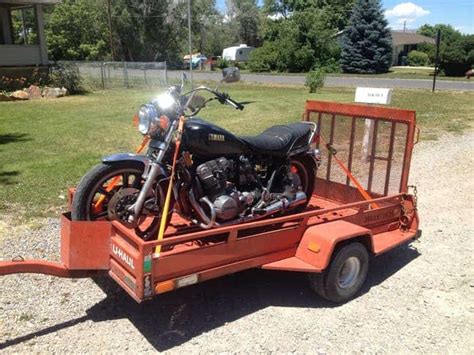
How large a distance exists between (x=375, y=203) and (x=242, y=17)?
76.6 m

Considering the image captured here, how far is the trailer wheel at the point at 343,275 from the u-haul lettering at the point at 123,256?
5.19 feet

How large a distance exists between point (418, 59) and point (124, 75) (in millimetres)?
38004

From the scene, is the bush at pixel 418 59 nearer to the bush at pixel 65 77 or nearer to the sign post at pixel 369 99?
the bush at pixel 65 77

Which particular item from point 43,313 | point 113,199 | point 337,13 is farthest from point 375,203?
point 337,13

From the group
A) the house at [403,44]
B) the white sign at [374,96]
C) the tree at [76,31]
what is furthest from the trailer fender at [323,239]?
the house at [403,44]

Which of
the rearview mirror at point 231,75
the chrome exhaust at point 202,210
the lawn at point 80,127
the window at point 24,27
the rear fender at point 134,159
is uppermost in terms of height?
the window at point 24,27

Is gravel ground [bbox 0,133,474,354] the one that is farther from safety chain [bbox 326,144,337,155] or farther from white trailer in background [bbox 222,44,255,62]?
white trailer in background [bbox 222,44,255,62]

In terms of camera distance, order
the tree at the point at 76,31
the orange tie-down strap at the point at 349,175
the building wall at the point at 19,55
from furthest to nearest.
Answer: the tree at the point at 76,31 < the building wall at the point at 19,55 < the orange tie-down strap at the point at 349,175

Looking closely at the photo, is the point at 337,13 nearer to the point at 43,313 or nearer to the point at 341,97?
the point at 341,97

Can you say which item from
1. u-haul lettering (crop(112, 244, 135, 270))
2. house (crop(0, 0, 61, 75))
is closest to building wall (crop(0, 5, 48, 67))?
house (crop(0, 0, 61, 75))

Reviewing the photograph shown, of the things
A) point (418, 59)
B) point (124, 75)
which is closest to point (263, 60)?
point (418, 59)

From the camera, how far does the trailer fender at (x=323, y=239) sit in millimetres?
4129

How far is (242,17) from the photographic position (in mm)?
77625

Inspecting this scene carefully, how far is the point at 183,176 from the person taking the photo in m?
4.16
